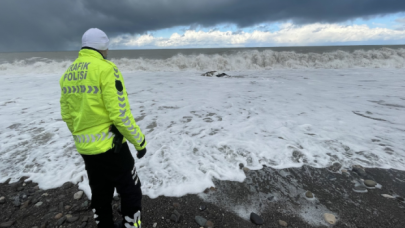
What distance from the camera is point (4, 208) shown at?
9.37 feet

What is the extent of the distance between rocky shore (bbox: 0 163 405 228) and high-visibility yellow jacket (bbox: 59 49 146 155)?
52.5 inches

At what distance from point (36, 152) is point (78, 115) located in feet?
11.2

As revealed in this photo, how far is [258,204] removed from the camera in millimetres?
2918

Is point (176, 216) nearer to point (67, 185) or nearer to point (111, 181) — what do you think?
point (111, 181)

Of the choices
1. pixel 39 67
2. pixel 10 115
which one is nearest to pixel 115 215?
Result: pixel 10 115

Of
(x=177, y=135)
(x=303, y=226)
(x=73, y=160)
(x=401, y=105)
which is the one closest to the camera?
(x=303, y=226)

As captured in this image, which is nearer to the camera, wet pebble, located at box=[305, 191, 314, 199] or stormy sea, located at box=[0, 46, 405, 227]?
stormy sea, located at box=[0, 46, 405, 227]

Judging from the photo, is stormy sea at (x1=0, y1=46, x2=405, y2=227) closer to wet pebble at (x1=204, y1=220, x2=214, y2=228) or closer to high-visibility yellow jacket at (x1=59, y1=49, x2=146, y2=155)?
wet pebble at (x1=204, y1=220, x2=214, y2=228)

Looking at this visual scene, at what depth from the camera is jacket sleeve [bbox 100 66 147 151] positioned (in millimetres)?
1862

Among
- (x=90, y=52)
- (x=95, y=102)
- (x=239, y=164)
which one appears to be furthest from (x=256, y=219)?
(x=90, y=52)

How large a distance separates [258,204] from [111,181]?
79.5 inches

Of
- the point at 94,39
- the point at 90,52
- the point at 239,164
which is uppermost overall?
the point at 94,39

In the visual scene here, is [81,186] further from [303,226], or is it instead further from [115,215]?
[303,226]

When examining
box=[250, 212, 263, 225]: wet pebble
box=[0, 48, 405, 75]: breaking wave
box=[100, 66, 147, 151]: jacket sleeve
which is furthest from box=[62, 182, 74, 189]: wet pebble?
box=[0, 48, 405, 75]: breaking wave
